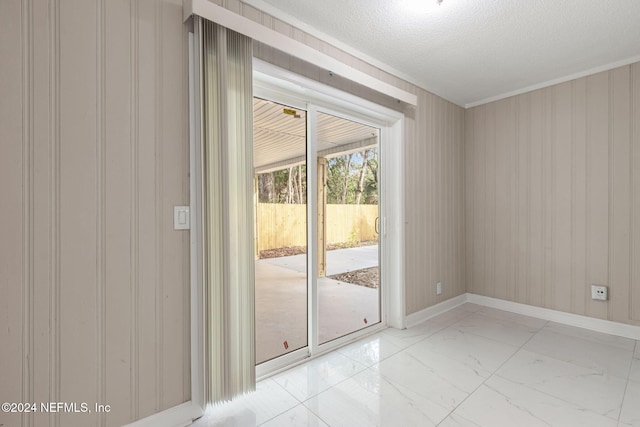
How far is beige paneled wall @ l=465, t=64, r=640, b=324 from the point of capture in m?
2.73

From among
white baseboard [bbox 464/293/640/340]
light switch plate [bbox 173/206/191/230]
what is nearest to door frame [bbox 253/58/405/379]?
light switch plate [bbox 173/206/191/230]

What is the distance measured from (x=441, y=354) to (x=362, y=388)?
2.82 feet

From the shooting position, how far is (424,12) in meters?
2.01

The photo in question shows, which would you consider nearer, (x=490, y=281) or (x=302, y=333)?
(x=302, y=333)

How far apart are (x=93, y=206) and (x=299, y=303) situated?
2.01 m

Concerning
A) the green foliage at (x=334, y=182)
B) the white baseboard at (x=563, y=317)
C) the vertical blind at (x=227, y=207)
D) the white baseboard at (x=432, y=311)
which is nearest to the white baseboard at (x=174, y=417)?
the vertical blind at (x=227, y=207)

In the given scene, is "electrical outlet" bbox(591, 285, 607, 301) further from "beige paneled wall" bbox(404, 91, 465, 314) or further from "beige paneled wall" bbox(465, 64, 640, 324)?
"beige paneled wall" bbox(404, 91, 465, 314)

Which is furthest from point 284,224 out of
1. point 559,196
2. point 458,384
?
point 559,196

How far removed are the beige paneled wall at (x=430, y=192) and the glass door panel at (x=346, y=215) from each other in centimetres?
33

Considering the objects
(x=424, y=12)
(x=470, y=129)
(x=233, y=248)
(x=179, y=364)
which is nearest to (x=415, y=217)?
(x=470, y=129)

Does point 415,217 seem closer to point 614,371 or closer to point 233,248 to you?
point 614,371

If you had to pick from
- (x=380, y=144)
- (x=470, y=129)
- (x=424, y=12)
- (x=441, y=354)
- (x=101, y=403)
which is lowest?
(x=441, y=354)

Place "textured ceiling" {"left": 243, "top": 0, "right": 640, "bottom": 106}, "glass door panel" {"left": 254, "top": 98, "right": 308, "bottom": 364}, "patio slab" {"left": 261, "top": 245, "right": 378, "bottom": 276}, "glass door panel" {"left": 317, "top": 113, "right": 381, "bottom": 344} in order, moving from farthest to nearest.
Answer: "patio slab" {"left": 261, "top": 245, "right": 378, "bottom": 276}
"glass door panel" {"left": 317, "top": 113, "right": 381, "bottom": 344}
"glass door panel" {"left": 254, "top": 98, "right": 308, "bottom": 364}
"textured ceiling" {"left": 243, "top": 0, "right": 640, "bottom": 106}

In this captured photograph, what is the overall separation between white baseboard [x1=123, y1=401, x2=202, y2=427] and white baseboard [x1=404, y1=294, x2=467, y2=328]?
208 centimetres
